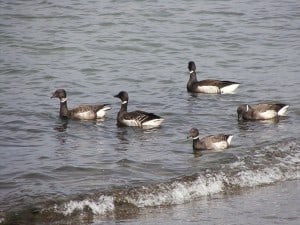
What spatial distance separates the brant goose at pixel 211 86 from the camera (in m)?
17.8

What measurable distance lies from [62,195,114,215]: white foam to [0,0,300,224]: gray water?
0.01 metres

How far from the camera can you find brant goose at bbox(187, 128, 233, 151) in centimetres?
1322

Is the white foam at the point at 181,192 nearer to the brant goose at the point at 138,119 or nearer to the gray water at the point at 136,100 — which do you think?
the gray water at the point at 136,100

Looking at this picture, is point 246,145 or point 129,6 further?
point 129,6

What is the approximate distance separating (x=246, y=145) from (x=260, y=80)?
18.1 ft

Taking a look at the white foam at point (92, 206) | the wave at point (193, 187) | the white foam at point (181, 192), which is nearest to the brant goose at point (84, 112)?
the wave at point (193, 187)

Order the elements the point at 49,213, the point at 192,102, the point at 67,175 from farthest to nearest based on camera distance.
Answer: the point at 192,102
the point at 67,175
the point at 49,213

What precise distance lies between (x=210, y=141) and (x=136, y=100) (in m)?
4.10

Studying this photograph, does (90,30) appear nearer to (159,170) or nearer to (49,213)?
(159,170)

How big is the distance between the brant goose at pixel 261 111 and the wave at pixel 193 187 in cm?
228

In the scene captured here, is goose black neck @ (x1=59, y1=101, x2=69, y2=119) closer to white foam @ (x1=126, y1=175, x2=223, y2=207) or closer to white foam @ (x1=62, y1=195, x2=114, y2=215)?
white foam @ (x1=126, y1=175, x2=223, y2=207)

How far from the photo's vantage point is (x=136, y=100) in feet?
56.3

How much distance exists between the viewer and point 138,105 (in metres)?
16.8

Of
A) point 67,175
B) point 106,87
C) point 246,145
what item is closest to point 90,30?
point 106,87
